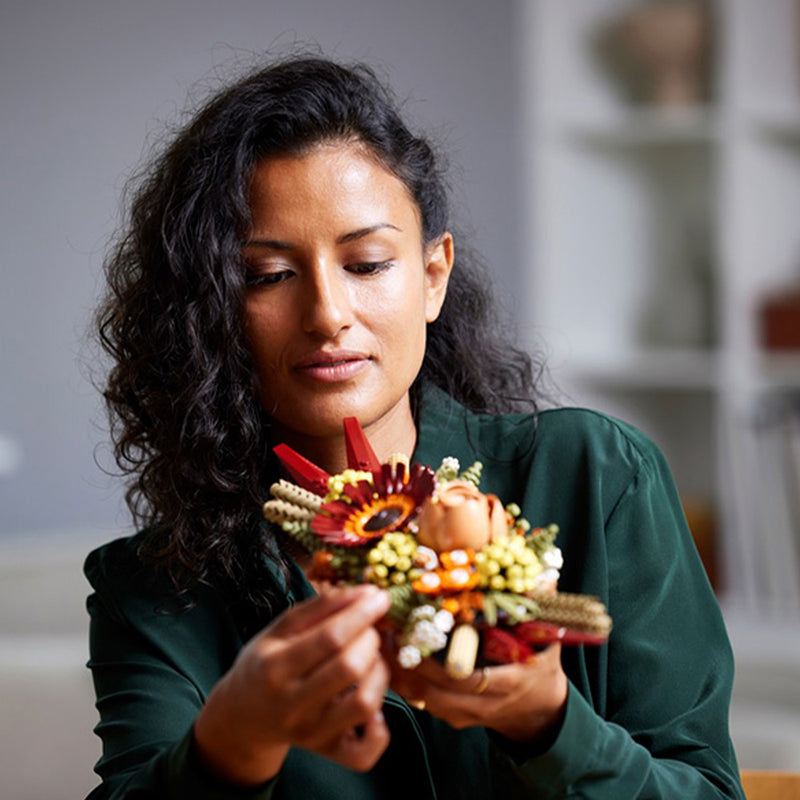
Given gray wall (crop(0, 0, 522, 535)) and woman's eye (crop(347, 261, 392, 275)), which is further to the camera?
gray wall (crop(0, 0, 522, 535))

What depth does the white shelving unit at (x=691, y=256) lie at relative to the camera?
2426mm

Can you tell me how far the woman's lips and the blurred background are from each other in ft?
4.50

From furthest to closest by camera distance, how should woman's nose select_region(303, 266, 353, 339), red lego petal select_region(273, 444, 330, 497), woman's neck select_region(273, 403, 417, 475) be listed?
woman's neck select_region(273, 403, 417, 475)
woman's nose select_region(303, 266, 353, 339)
red lego petal select_region(273, 444, 330, 497)

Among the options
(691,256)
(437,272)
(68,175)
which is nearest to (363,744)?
(437,272)

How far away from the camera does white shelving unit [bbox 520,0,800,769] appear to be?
95.5 inches

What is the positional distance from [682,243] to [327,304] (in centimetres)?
178

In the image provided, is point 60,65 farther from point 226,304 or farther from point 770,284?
point 226,304

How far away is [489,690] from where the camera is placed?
2.51 feet

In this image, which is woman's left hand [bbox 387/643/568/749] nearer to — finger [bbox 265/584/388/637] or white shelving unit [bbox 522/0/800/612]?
finger [bbox 265/584/388/637]

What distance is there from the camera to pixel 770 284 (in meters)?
2.47

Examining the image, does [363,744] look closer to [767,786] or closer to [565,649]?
[565,649]

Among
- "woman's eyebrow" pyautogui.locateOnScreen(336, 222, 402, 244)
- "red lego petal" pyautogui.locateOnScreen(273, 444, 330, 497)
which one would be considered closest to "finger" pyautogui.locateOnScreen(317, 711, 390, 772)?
"red lego petal" pyautogui.locateOnScreen(273, 444, 330, 497)

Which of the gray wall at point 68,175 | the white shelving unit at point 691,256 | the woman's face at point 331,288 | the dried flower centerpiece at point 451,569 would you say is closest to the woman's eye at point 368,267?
the woman's face at point 331,288

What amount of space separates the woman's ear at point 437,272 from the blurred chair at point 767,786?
510 mm
